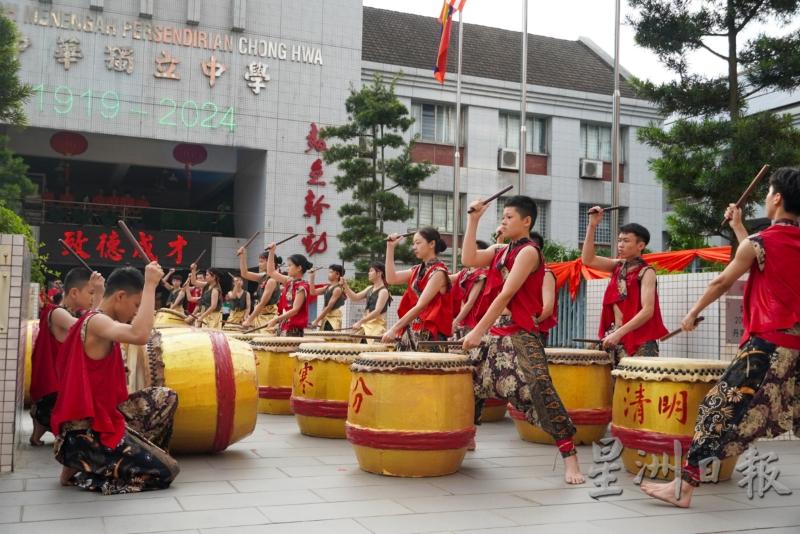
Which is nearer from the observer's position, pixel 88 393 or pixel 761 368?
pixel 761 368

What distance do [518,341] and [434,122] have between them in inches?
826

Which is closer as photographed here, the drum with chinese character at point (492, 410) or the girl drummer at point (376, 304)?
the drum with chinese character at point (492, 410)

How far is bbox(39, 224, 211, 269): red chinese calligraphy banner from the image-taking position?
Result: 23156mm

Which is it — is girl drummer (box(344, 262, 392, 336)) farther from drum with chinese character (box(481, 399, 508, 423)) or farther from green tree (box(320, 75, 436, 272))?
green tree (box(320, 75, 436, 272))

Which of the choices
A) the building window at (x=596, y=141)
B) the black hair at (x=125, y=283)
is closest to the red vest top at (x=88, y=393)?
the black hair at (x=125, y=283)

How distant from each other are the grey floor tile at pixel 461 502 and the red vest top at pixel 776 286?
1.62 meters

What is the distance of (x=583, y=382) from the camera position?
6875 mm

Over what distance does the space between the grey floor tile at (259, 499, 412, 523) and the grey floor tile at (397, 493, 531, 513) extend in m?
0.10

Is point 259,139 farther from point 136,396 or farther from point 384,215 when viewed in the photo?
point 136,396

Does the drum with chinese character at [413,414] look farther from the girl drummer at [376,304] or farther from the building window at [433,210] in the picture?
the building window at [433,210]


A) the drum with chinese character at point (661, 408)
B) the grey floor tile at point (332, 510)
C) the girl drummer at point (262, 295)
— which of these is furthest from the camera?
the girl drummer at point (262, 295)

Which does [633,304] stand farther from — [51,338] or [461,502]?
[51,338]

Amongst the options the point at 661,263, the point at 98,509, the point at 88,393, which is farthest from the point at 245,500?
the point at 661,263

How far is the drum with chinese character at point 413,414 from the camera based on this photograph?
539 centimetres
